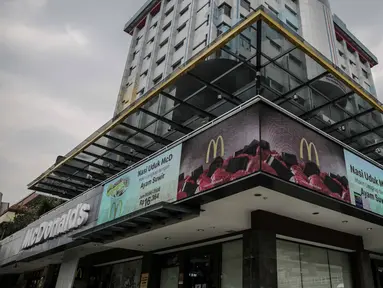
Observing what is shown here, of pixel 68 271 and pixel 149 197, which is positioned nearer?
pixel 149 197

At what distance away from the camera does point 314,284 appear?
10.6 metres

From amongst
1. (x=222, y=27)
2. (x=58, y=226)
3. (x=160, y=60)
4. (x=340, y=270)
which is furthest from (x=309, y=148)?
(x=160, y=60)

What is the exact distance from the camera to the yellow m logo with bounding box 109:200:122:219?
1157 centimetres

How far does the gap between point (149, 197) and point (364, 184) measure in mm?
6458

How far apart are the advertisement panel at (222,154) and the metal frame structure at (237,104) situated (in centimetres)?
175

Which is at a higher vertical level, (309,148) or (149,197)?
(309,148)

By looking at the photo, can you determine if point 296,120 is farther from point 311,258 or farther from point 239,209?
point 311,258

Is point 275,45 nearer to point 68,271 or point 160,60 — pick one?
point 68,271

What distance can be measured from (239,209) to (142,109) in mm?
4545

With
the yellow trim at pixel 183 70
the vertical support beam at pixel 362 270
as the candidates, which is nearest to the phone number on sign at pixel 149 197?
the yellow trim at pixel 183 70

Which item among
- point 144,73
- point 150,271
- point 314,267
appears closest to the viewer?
point 314,267

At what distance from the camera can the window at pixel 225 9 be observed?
2650cm

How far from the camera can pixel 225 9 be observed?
87.2ft

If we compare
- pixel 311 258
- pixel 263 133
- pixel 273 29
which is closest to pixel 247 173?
pixel 263 133
